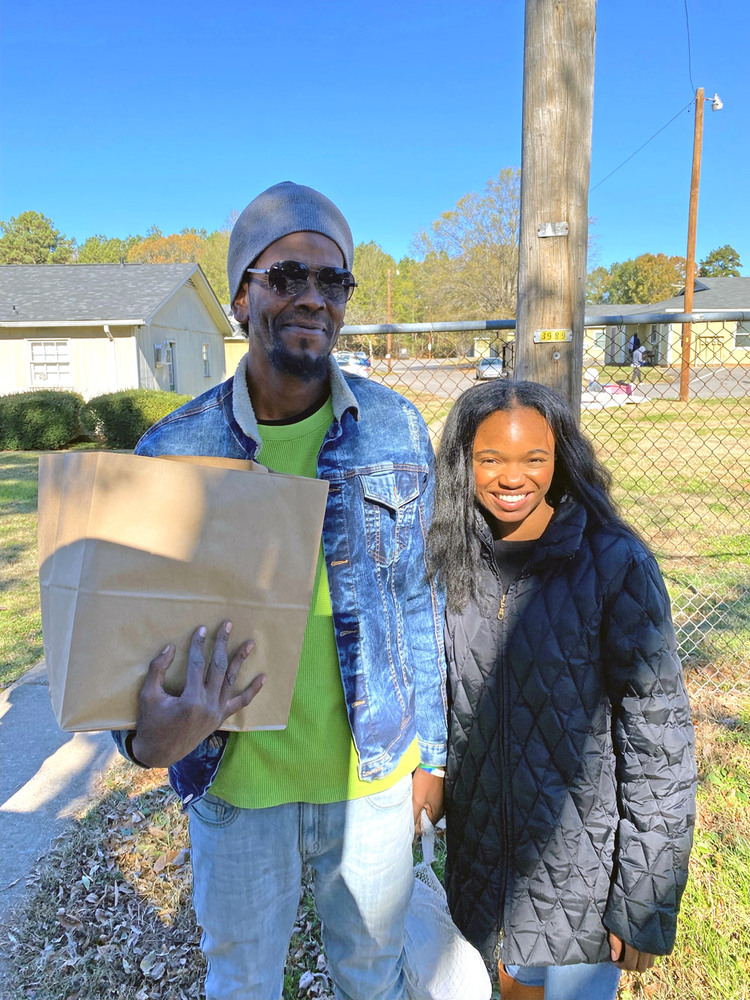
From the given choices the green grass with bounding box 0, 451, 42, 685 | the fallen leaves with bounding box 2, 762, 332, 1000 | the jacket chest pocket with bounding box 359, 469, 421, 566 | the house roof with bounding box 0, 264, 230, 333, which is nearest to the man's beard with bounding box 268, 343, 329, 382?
the jacket chest pocket with bounding box 359, 469, 421, 566

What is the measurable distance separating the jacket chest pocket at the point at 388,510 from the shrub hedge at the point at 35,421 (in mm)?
14652

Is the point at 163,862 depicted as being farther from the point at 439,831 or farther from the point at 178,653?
the point at 178,653

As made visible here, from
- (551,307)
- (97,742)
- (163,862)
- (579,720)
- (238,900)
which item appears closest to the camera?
(238,900)

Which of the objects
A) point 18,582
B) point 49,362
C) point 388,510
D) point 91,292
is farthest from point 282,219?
point 91,292

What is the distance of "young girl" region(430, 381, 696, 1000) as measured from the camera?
5.09 ft

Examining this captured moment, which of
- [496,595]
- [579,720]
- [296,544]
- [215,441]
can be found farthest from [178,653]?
[579,720]

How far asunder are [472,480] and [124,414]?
13875 mm

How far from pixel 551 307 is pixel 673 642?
1.11 meters

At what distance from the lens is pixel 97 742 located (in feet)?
11.5

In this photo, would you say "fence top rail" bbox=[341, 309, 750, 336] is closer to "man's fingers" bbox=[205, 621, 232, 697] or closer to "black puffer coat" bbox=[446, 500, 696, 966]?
"black puffer coat" bbox=[446, 500, 696, 966]

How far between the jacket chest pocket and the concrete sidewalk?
6.53 ft

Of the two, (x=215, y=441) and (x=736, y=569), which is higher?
(x=215, y=441)

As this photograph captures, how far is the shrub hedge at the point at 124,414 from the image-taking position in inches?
569

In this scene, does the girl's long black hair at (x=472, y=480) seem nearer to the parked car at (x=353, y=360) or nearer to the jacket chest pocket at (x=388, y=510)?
the jacket chest pocket at (x=388, y=510)
